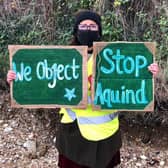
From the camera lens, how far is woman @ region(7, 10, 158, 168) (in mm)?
3182

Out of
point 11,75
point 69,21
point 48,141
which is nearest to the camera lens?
point 11,75

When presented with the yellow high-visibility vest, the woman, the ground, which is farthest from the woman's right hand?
the ground

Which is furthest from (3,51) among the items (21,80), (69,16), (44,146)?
(21,80)

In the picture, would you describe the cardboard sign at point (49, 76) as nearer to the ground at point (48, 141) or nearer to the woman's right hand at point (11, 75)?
the woman's right hand at point (11, 75)

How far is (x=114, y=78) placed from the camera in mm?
Result: 3195

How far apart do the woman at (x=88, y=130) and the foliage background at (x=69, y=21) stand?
1.76 metres

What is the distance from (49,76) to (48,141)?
5.81ft

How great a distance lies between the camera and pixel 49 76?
10.5ft

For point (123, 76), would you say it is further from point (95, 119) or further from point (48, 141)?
point (48, 141)

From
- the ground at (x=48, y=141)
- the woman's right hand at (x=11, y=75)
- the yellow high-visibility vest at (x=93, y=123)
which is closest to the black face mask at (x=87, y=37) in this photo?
the yellow high-visibility vest at (x=93, y=123)

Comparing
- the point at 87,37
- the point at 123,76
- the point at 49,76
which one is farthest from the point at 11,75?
the point at 123,76

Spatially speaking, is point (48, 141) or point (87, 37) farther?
point (48, 141)

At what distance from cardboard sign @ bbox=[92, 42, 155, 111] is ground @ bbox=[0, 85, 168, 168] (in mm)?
1478

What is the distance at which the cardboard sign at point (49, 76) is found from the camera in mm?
3172
